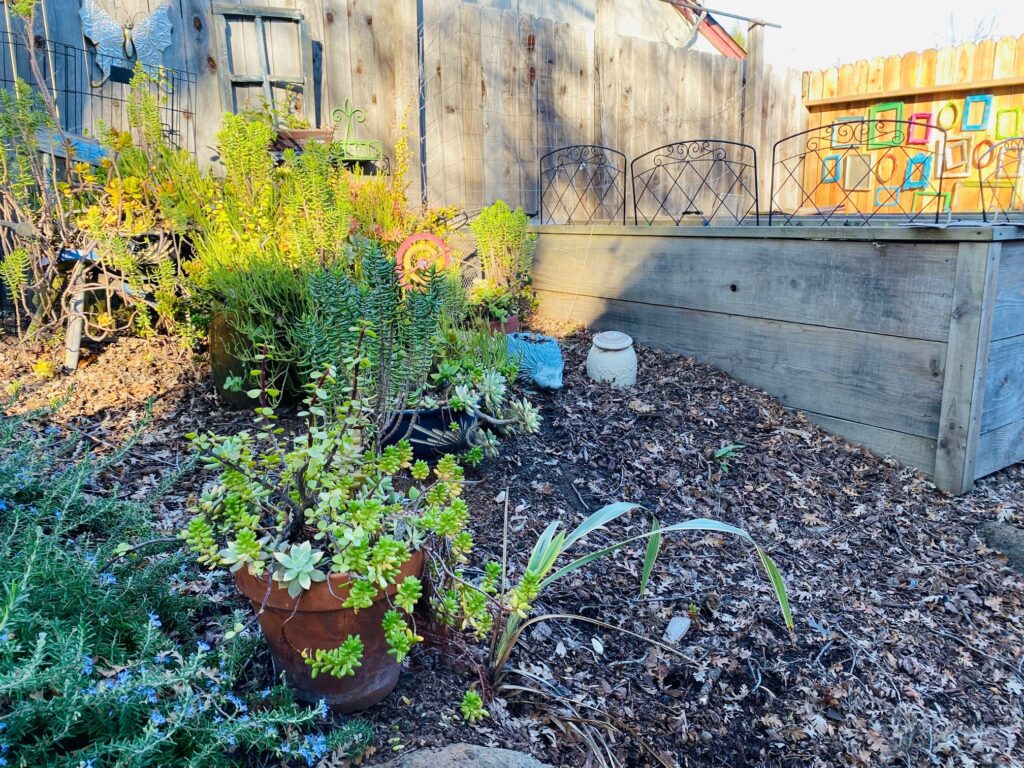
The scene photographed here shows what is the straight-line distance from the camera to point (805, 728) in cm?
174

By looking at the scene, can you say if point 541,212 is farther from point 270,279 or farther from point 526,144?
point 270,279

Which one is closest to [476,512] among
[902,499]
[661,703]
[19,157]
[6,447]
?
[661,703]

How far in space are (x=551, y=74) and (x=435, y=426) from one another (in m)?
3.53

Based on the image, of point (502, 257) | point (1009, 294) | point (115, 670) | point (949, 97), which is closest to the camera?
point (115, 670)

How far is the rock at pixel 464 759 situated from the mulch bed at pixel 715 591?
0.06 meters

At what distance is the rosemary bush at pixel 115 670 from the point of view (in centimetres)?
98

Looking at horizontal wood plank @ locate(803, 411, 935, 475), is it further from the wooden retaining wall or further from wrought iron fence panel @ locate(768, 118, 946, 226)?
wrought iron fence panel @ locate(768, 118, 946, 226)

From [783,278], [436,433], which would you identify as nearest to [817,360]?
[783,278]

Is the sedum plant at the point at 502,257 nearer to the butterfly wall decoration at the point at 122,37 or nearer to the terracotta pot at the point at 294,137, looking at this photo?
the terracotta pot at the point at 294,137

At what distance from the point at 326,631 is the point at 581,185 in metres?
4.56

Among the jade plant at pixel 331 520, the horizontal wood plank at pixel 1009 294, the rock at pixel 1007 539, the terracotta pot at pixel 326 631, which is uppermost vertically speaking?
the horizontal wood plank at pixel 1009 294

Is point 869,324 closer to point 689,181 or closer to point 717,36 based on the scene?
point 689,181

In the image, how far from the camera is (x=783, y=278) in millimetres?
3209

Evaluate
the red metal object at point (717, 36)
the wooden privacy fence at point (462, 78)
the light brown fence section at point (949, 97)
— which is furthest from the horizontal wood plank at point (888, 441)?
the red metal object at point (717, 36)
